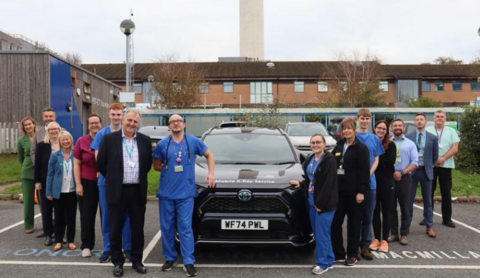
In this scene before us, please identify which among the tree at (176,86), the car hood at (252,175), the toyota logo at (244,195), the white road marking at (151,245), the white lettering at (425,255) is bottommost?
the white lettering at (425,255)

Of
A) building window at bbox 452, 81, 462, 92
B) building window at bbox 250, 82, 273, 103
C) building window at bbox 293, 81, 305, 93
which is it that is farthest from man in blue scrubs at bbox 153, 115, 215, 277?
building window at bbox 452, 81, 462, 92

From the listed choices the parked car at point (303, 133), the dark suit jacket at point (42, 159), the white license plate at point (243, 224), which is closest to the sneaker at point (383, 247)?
the white license plate at point (243, 224)

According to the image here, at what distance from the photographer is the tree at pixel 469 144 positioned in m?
12.0

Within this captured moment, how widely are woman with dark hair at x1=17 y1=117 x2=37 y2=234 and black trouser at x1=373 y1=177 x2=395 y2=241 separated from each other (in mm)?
5115

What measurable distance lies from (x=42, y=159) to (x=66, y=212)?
2.66 feet

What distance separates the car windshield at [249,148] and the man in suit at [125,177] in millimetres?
1384

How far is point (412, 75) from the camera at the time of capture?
48.7 metres

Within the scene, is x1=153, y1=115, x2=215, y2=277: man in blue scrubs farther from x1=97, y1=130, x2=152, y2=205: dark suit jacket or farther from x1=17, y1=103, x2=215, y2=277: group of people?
x1=97, y1=130, x2=152, y2=205: dark suit jacket

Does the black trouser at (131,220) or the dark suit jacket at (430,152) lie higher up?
the dark suit jacket at (430,152)

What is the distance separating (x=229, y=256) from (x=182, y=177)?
55.1 inches

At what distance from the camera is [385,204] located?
600 centimetres

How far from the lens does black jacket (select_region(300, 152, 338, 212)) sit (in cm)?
490

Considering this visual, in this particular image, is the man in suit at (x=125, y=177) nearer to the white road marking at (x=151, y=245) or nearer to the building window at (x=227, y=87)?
the white road marking at (x=151, y=245)

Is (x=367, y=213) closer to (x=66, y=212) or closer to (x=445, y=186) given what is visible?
(x=445, y=186)
